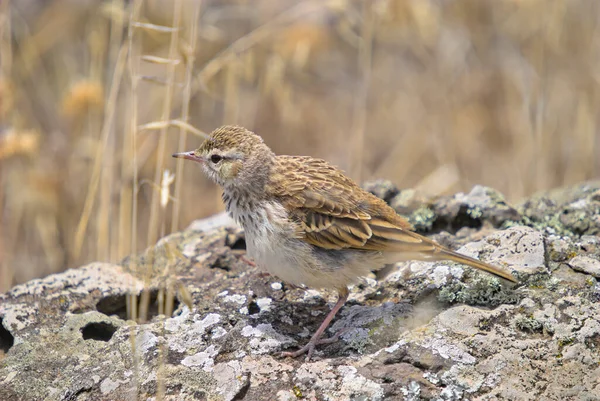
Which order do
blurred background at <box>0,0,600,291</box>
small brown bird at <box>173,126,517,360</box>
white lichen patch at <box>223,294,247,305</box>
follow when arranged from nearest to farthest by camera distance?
small brown bird at <box>173,126,517,360</box> → white lichen patch at <box>223,294,247,305</box> → blurred background at <box>0,0,600,291</box>

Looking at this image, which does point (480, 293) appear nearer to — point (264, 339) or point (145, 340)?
point (264, 339)

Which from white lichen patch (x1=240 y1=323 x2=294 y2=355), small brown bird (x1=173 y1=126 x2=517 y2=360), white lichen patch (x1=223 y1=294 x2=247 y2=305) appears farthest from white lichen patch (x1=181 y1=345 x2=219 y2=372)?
small brown bird (x1=173 y1=126 x2=517 y2=360)

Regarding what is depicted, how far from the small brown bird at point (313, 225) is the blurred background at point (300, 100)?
54.9 inches

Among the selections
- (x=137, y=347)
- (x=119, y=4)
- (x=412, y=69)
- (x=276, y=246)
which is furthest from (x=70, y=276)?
(x=412, y=69)

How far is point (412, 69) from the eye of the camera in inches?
368

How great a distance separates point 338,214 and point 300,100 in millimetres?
5367

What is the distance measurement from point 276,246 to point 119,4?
2541 millimetres

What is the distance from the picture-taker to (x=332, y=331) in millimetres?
3652

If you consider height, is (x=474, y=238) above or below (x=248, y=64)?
below

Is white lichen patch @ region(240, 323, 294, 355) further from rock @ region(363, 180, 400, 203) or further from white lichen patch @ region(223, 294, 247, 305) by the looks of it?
rock @ region(363, 180, 400, 203)

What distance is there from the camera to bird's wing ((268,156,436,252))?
382 cm

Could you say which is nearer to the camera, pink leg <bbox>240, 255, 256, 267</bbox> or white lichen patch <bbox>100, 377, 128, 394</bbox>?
white lichen patch <bbox>100, 377, 128, 394</bbox>

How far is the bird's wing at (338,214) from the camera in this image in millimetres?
3816

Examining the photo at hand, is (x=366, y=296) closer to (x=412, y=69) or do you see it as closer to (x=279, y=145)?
(x=279, y=145)
